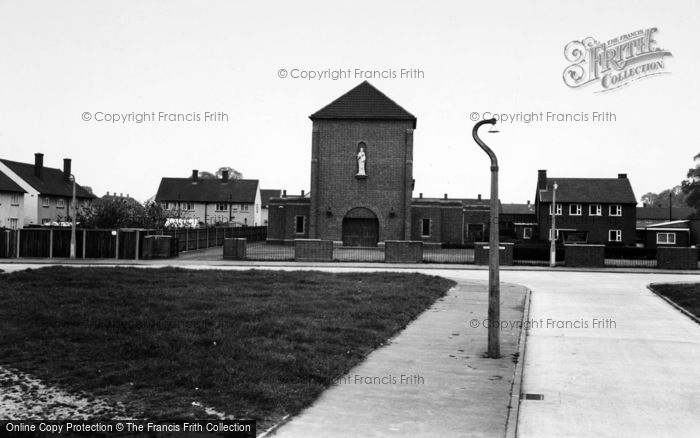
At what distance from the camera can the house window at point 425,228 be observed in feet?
164

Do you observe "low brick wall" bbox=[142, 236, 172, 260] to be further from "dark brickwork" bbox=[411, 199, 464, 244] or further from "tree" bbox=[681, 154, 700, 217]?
"tree" bbox=[681, 154, 700, 217]

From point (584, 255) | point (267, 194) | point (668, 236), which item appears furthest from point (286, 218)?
point (267, 194)

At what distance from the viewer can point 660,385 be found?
854cm

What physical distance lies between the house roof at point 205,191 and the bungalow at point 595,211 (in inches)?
1647

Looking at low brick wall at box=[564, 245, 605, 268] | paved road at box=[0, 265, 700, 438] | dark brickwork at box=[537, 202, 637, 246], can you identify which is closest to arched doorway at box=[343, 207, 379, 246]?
low brick wall at box=[564, 245, 605, 268]

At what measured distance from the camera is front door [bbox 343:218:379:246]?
4722cm

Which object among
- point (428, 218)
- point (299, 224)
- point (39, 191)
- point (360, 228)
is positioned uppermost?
point (39, 191)

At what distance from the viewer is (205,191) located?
89.2m

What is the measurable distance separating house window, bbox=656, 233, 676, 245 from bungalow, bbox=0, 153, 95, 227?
190ft

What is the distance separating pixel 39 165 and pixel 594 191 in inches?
2350

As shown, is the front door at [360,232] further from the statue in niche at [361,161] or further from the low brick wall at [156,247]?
the low brick wall at [156,247]

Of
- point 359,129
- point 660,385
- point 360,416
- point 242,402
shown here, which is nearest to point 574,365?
point 660,385

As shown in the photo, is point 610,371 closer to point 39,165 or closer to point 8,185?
point 8,185

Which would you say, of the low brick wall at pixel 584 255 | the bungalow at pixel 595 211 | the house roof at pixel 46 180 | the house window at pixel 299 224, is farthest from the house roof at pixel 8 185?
the bungalow at pixel 595 211
